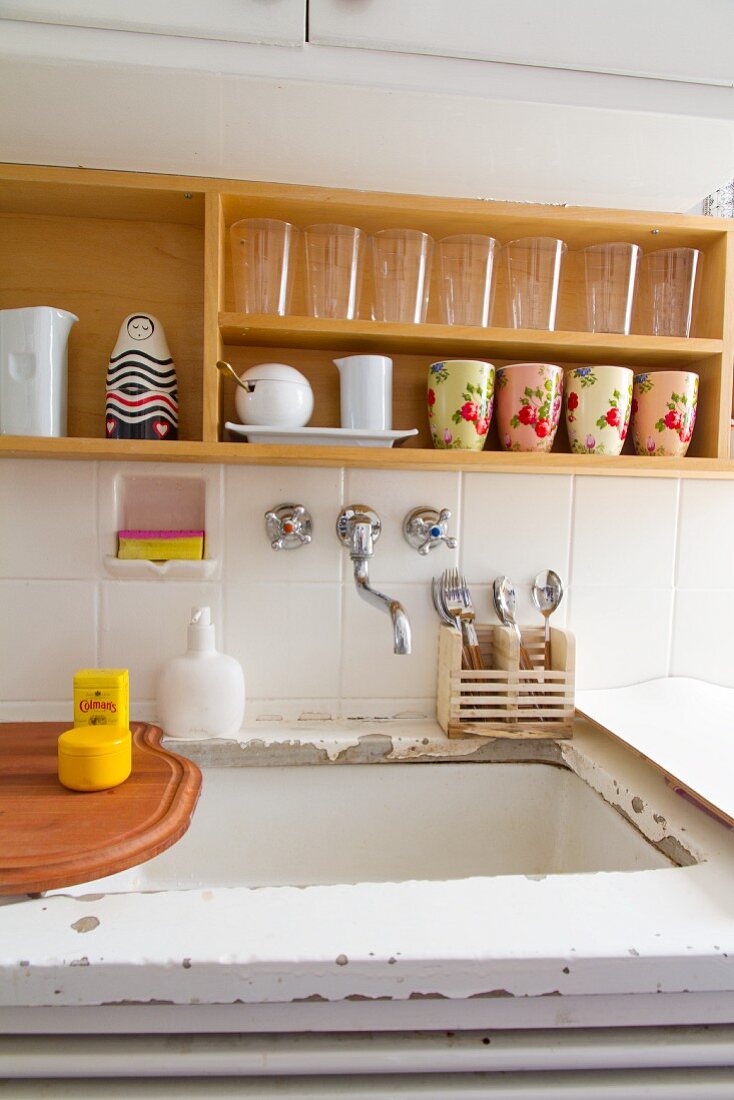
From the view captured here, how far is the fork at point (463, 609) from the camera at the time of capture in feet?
3.27

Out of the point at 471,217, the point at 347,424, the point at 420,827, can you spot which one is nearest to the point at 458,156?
the point at 471,217

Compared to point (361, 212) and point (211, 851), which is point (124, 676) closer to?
point (211, 851)

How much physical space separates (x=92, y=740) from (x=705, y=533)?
98cm

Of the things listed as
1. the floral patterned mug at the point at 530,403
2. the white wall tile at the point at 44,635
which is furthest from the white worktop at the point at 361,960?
the floral patterned mug at the point at 530,403

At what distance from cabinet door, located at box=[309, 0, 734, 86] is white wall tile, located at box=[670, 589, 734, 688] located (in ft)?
2.43

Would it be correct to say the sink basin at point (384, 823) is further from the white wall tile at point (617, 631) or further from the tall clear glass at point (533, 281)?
the tall clear glass at point (533, 281)

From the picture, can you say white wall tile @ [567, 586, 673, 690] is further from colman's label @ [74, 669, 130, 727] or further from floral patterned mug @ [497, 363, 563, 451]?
colman's label @ [74, 669, 130, 727]

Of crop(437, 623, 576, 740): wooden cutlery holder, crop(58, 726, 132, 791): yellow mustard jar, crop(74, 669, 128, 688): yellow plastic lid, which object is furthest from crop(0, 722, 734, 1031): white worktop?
crop(437, 623, 576, 740): wooden cutlery holder

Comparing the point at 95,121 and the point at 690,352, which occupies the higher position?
the point at 95,121

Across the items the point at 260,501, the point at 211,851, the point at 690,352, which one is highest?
the point at 690,352

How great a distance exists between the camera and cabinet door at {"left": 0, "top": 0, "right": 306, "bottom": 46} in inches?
23.6

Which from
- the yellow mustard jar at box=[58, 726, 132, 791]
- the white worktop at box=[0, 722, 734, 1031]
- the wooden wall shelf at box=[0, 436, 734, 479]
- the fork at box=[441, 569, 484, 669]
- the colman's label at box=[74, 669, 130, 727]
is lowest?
the white worktop at box=[0, 722, 734, 1031]

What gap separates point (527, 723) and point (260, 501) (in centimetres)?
52

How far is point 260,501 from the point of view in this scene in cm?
101
